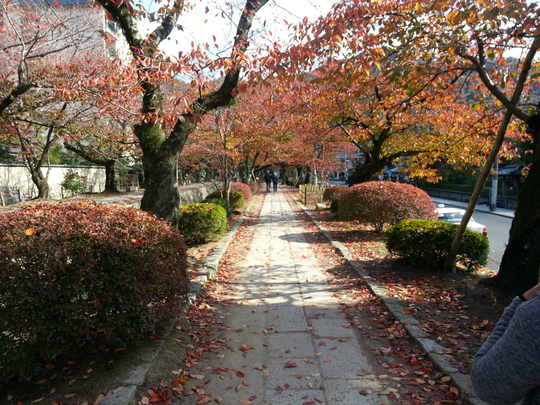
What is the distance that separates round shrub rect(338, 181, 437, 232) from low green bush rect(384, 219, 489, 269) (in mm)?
3034

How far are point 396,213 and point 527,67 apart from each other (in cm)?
529

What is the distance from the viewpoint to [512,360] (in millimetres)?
1106

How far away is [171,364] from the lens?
3.41 metres

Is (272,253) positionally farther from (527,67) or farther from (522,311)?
(522,311)

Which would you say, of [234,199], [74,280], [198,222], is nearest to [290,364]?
[74,280]

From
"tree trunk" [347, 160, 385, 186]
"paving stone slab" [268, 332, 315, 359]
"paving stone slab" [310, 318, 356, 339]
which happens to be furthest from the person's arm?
"tree trunk" [347, 160, 385, 186]

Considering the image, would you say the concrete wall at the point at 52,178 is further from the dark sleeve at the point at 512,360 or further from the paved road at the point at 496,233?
the dark sleeve at the point at 512,360

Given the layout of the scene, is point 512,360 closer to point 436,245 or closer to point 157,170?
point 436,245

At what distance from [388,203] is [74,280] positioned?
327 inches

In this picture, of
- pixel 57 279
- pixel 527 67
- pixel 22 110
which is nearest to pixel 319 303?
pixel 57 279

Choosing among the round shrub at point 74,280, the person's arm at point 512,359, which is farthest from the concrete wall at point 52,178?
the person's arm at point 512,359

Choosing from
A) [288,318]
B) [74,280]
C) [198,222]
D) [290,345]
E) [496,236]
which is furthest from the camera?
[496,236]

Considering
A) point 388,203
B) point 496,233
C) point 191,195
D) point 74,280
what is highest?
point 388,203

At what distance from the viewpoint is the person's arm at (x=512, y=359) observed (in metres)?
1.07
